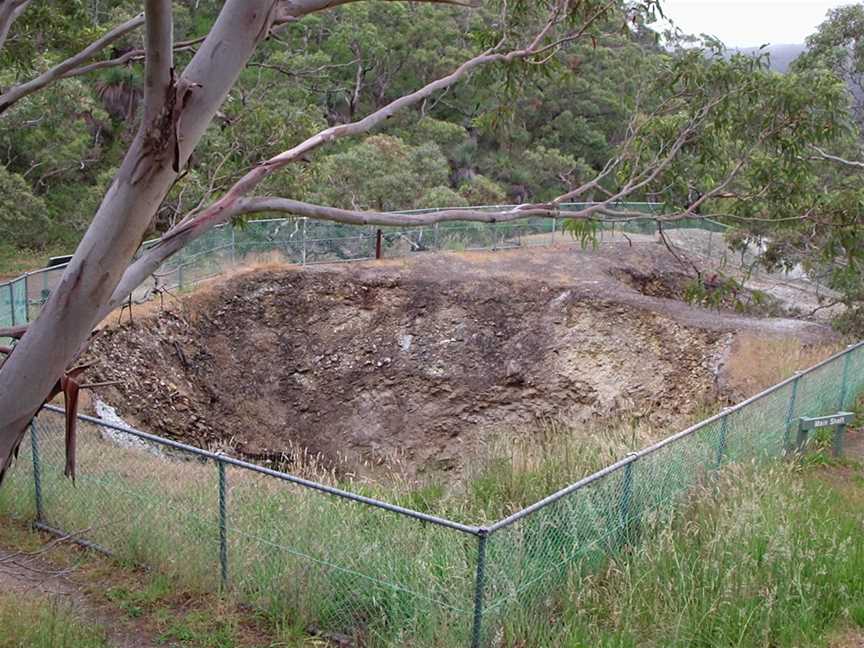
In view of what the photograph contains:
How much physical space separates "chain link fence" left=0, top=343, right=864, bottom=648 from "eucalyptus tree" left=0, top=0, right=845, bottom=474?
7.69ft

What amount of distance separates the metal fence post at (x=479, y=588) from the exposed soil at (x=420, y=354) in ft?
39.7

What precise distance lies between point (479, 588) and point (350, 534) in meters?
1.59

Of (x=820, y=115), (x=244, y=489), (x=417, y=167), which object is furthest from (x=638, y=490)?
(x=417, y=167)

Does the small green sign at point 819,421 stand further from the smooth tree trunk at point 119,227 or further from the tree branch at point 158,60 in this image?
the tree branch at point 158,60

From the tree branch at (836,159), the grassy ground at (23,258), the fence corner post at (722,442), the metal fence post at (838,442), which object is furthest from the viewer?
the grassy ground at (23,258)

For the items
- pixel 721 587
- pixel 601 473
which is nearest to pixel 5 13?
pixel 601 473

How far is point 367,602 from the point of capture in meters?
7.38

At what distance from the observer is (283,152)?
32.8 ft

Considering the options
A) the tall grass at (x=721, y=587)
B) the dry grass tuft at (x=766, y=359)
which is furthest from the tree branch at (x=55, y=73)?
the dry grass tuft at (x=766, y=359)

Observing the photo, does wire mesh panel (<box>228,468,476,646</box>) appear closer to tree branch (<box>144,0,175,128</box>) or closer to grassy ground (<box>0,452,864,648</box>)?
grassy ground (<box>0,452,864,648</box>)

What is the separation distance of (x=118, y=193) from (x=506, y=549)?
3.74 metres

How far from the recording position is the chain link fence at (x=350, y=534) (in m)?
6.91

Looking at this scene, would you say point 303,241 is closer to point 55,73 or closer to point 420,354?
point 420,354

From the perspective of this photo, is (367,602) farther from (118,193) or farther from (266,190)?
(266,190)
